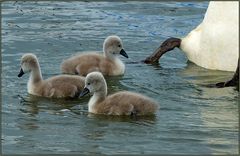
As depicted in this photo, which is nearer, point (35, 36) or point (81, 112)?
point (81, 112)

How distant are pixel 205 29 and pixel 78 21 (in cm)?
264

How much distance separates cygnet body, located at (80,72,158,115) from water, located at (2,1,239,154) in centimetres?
10

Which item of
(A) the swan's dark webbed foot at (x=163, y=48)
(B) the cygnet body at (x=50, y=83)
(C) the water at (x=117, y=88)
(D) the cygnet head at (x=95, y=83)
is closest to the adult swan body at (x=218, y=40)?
(A) the swan's dark webbed foot at (x=163, y=48)

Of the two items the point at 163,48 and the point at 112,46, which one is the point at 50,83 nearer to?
the point at 112,46

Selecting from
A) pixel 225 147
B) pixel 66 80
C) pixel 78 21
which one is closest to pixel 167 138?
pixel 225 147

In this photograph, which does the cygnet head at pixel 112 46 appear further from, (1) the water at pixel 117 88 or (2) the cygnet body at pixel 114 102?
(2) the cygnet body at pixel 114 102

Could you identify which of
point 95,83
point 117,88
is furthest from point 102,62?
point 95,83

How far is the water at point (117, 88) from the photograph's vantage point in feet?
23.6

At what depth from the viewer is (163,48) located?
406 inches

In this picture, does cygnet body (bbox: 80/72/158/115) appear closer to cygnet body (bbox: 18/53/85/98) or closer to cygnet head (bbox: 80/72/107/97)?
cygnet head (bbox: 80/72/107/97)

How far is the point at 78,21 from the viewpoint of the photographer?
12.0 meters

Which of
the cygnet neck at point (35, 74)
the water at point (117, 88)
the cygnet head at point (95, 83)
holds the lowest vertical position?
the water at point (117, 88)

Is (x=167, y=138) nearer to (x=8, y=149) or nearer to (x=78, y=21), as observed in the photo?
(x=8, y=149)

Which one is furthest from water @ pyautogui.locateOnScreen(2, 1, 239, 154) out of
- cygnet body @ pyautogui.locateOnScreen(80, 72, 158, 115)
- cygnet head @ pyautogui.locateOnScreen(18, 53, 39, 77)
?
cygnet head @ pyautogui.locateOnScreen(18, 53, 39, 77)
